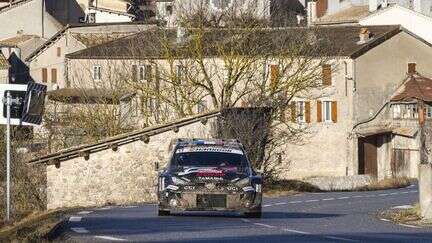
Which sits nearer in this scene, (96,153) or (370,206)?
(370,206)

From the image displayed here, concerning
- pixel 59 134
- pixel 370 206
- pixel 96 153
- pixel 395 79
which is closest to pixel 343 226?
pixel 370 206

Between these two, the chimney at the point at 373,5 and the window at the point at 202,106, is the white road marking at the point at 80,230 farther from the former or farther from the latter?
the chimney at the point at 373,5

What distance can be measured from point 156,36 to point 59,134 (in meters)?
12.5

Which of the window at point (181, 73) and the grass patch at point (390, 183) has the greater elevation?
the window at point (181, 73)

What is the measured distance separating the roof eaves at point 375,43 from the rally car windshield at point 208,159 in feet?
156

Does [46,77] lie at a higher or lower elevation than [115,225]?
higher

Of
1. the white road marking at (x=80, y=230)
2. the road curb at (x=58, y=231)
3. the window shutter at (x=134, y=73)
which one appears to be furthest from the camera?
the window shutter at (x=134, y=73)

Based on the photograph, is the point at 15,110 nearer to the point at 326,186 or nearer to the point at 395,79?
the point at 326,186

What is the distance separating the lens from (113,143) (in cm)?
3925

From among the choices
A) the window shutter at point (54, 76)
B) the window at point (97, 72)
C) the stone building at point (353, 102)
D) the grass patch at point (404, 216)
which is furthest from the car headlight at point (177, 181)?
the window shutter at point (54, 76)

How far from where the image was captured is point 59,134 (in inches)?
2046

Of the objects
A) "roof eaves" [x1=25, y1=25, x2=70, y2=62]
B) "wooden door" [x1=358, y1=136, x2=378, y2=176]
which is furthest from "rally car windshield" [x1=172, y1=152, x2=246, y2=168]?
"roof eaves" [x1=25, y1=25, x2=70, y2=62]

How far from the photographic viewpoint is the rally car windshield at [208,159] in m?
23.7

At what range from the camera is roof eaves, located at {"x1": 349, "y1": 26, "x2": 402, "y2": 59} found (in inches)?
2815
